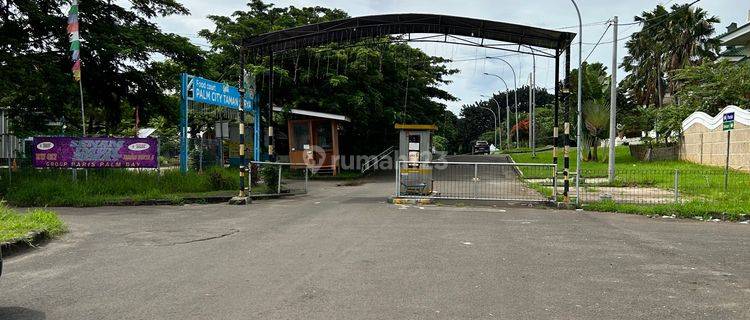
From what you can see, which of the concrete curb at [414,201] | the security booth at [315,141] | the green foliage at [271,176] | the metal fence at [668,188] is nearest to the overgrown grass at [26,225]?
the green foliage at [271,176]

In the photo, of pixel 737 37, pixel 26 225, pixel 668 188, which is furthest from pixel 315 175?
pixel 737 37

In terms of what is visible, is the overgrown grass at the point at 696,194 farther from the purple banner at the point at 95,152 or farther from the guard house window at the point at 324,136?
the guard house window at the point at 324,136

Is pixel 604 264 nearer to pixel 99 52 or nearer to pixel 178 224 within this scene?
pixel 178 224

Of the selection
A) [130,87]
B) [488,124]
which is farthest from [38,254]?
[488,124]

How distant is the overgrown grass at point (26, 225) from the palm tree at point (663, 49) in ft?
124

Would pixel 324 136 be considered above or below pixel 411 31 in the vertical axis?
below

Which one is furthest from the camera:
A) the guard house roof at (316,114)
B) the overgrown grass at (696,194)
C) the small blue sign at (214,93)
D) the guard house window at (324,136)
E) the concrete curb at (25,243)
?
the guard house window at (324,136)

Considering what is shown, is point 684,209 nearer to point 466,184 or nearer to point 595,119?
point 466,184

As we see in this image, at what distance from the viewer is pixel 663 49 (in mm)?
42781

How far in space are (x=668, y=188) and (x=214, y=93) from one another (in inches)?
594

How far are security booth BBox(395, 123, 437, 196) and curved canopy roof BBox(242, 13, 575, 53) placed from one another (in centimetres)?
290

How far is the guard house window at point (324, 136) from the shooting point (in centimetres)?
2817

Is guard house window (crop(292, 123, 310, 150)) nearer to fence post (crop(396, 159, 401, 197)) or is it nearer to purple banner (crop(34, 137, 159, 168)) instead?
purple banner (crop(34, 137, 159, 168))

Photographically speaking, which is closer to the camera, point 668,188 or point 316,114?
point 668,188
